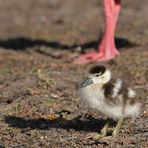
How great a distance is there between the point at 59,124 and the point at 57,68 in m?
2.90

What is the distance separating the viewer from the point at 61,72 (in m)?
9.19

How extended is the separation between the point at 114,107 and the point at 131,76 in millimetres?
2789

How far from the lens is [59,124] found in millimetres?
6703

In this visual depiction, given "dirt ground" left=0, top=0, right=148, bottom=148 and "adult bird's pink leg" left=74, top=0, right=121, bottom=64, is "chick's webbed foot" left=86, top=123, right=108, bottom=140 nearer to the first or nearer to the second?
"dirt ground" left=0, top=0, right=148, bottom=148

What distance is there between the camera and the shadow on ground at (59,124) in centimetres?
656

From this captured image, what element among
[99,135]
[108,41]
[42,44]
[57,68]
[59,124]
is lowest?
[42,44]

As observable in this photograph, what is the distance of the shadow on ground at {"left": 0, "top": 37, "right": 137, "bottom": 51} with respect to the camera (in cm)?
1124

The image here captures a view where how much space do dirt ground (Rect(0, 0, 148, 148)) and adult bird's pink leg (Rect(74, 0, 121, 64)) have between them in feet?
0.66

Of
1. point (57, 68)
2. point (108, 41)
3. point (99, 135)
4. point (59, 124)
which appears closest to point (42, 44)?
point (108, 41)

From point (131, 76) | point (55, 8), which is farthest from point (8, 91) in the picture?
point (55, 8)

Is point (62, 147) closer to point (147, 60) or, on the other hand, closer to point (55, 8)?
point (147, 60)

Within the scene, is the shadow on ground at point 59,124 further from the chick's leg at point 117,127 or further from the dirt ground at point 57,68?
the chick's leg at point 117,127

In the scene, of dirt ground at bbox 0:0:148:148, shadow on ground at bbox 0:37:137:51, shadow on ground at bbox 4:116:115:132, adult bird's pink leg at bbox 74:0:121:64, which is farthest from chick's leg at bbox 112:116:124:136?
shadow on ground at bbox 0:37:137:51

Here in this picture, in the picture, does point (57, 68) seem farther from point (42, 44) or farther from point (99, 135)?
point (99, 135)
